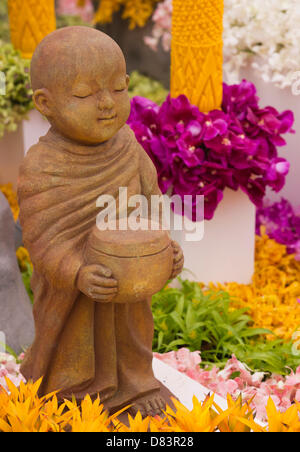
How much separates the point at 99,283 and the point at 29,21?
8.42ft

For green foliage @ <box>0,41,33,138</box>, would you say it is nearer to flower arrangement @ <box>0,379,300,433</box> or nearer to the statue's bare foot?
the statue's bare foot

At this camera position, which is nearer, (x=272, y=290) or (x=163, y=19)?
(x=272, y=290)

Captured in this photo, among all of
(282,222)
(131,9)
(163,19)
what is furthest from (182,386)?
(131,9)

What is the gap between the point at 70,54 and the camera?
1.50 metres

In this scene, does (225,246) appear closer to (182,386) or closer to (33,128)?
(182,386)

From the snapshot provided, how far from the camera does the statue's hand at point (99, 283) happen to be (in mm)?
1512

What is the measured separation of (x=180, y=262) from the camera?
1.66m

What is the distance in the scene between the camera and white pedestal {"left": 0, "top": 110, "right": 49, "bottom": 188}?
3740 mm

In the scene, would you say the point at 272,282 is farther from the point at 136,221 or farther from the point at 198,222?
the point at 136,221

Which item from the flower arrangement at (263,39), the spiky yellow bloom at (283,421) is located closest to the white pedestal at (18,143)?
the flower arrangement at (263,39)

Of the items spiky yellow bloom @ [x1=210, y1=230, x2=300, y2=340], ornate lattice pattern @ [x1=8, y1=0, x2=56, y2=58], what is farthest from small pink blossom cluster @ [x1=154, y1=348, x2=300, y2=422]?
ornate lattice pattern @ [x1=8, y1=0, x2=56, y2=58]

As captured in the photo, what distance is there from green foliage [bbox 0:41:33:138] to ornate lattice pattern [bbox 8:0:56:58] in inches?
3.4

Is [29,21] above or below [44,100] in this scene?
above

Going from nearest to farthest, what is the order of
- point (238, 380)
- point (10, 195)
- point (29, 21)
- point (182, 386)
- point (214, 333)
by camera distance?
point (182, 386) < point (238, 380) < point (214, 333) < point (29, 21) < point (10, 195)
